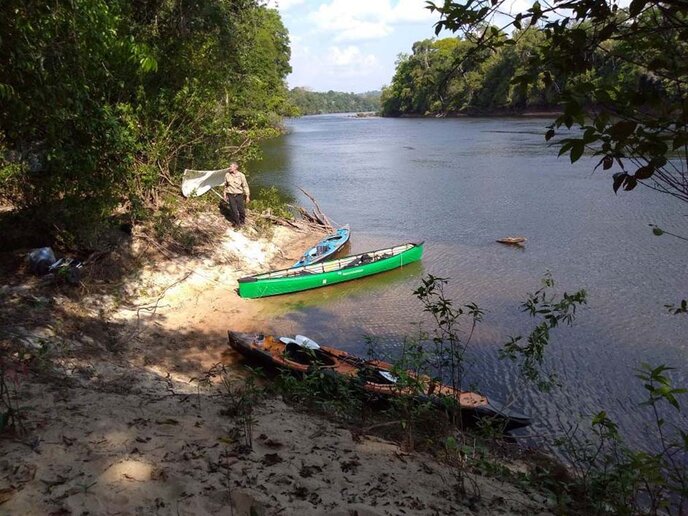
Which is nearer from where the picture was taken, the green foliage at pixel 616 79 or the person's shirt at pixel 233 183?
the green foliage at pixel 616 79

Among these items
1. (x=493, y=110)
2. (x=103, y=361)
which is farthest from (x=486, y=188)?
(x=493, y=110)

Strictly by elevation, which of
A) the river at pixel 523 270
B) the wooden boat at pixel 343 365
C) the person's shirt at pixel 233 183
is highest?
the person's shirt at pixel 233 183

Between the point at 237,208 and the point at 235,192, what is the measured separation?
57 centimetres

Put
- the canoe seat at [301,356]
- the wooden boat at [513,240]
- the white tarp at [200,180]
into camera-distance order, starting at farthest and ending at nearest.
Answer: the wooden boat at [513,240], the white tarp at [200,180], the canoe seat at [301,356]

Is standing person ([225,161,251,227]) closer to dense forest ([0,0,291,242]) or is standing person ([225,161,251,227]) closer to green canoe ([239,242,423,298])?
dense forest ([0,0,291,242])

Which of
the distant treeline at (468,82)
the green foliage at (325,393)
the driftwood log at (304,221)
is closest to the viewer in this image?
the distant treeline at (468,82)

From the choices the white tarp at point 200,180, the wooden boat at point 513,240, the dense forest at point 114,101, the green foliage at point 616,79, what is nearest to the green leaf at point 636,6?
the green foliage at point 616,79

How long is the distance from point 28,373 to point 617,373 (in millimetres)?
9314

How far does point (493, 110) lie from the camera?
73.2 meters

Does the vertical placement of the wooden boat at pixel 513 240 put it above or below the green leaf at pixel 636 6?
below

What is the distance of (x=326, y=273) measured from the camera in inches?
527

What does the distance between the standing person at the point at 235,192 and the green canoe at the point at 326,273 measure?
9.55 ft

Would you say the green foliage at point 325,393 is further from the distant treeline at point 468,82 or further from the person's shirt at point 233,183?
the person's shirt at point 233,183

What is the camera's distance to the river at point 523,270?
9.14m
